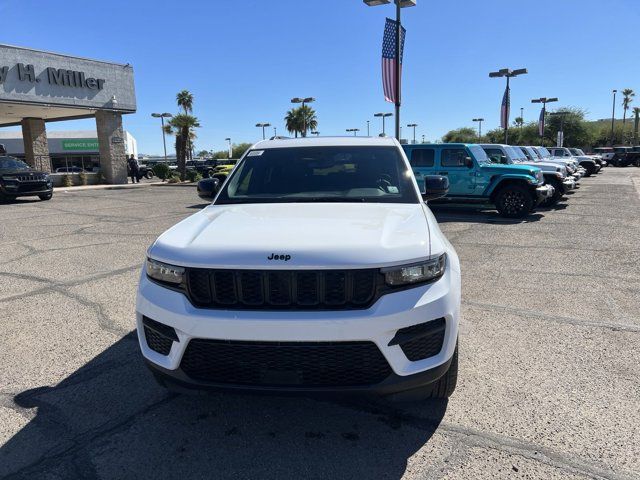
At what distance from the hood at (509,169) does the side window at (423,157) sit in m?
1.33

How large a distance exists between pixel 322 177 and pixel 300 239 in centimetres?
153

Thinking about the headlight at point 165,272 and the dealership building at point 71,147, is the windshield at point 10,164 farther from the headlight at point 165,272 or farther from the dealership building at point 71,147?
the dealership building at point 71,147

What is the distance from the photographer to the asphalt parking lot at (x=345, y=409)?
2.55 m

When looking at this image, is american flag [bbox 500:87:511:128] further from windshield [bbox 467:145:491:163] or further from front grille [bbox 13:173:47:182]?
front grille [bbox 13:173:47:182]

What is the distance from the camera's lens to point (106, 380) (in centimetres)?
351

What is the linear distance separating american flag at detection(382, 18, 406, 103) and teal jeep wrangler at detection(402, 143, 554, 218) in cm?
305

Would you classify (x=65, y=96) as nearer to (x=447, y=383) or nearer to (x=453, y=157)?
(x=453, y=157)

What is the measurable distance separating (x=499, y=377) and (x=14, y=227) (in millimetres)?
11660

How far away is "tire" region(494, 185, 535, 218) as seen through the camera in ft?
39.2

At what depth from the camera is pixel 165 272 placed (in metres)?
2.69

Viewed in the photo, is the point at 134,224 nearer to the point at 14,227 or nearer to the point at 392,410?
the point at 14,227

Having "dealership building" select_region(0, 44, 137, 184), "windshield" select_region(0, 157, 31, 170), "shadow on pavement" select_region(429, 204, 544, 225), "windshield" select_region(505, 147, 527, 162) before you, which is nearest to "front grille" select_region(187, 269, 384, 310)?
"shadow on pavement" select_region(429, 204, 544, 225)

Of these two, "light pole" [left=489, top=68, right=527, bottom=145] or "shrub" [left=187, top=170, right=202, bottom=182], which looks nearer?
"light pole" [left=489, top=68, right=527, bottom=145]

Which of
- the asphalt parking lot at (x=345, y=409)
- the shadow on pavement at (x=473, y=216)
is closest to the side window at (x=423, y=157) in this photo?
the shadow on pavement at (x=473, y=216)
